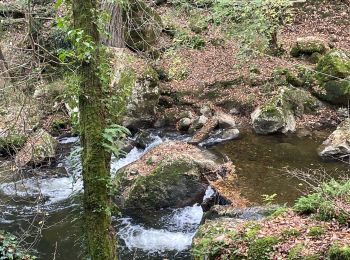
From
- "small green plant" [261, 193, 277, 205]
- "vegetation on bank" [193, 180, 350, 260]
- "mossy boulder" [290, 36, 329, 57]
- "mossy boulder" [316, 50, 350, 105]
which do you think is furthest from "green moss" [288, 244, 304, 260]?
"mossy boulder" [290, 36, 329, 57]

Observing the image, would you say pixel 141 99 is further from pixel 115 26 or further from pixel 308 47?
pixel 308 47

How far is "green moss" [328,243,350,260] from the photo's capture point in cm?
462

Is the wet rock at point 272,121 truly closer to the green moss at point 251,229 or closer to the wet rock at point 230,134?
the wet rock at point 230,134

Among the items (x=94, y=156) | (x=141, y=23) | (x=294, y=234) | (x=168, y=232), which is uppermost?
(x=141, y=23)

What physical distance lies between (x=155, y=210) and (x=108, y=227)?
4.32 metres

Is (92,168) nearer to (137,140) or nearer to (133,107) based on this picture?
(137,140)

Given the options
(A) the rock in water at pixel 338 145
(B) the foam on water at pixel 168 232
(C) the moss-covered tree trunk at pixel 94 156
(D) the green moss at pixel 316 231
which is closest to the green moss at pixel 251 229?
(D) the green moss at pixel 316 231

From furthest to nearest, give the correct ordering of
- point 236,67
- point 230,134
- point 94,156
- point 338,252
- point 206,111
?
point 236,67, point 206,111, point 230,134, point 94,156, point 338,252

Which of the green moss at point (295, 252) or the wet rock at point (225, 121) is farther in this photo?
the wet rock at point (225, 121)

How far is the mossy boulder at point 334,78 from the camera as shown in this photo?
47.3 feet

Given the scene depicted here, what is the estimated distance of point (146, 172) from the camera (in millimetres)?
9922

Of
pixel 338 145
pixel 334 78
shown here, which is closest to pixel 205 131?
pixel 338 145

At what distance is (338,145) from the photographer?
11.5 meters

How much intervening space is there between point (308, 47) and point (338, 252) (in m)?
14.1
